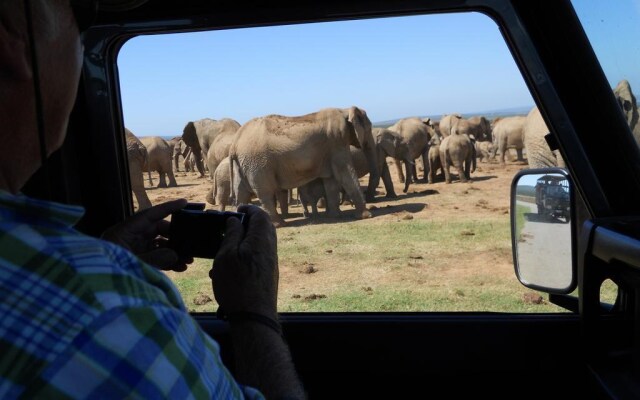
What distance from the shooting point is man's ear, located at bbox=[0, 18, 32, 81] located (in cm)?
76

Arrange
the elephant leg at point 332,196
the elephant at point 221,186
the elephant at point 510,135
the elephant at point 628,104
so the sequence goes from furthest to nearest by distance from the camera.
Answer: the elephant at point 510,135 < the elephant leg at point 332,196 < the elephant at point 221,186 < the elephant at point 628,104

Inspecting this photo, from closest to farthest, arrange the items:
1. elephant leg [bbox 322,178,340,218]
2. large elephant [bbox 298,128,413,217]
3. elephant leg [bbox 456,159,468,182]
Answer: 1. elephant leg [bbox 322,178,340,218]
2. large elephant [bbox 298,128,413,217]
3. elephant leg [bbox 456,159,468,182]

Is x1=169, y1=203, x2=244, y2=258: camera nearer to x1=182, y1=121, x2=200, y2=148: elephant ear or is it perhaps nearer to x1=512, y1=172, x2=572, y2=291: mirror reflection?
x1=512, y1=172, x2=572, y2=291: mirror reflection

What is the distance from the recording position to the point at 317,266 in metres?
6.12

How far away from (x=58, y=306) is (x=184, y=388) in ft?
0.50

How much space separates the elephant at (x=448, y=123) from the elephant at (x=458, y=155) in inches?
426

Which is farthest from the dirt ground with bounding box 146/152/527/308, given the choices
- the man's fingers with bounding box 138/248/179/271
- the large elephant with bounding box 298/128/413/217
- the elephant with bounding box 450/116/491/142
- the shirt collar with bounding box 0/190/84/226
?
the elephant with bounding box 450/116/491/142

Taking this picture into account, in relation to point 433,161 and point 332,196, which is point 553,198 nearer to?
point 332,196

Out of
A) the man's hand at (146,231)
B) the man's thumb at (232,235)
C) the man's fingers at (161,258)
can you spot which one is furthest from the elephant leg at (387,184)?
the man's thumb at (232,235)

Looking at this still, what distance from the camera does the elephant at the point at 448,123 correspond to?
2962cm

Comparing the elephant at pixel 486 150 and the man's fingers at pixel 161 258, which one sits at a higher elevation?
the man's fingers at pixel 161 258

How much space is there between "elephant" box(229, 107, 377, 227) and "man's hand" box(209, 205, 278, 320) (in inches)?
301

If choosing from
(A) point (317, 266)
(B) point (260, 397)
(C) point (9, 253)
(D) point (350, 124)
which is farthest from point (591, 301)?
(D) point (350, 124)

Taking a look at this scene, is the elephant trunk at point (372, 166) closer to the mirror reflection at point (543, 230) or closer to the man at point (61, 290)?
the mirror reflection at point (543, 230)
